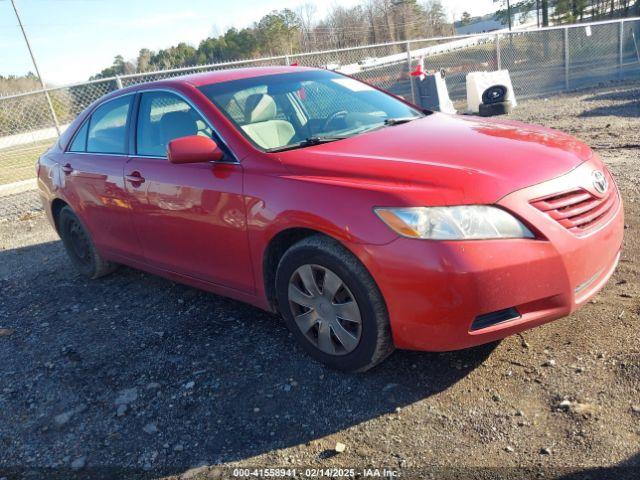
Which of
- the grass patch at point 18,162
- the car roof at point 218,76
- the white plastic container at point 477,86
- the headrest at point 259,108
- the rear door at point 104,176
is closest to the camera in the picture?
the headrest at point 259,108

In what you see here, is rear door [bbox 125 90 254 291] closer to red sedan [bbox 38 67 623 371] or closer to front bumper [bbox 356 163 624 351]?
red sedan [bbox 38 67 623 371]

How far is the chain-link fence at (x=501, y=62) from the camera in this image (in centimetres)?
1355

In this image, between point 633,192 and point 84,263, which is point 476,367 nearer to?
point 633,192

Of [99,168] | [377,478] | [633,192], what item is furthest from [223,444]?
[633,192]

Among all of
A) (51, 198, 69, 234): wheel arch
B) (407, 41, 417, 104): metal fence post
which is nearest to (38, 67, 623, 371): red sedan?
(51, 198, 69, 234): wheel arch

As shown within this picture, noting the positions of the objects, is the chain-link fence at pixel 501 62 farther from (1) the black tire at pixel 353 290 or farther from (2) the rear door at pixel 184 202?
(1) the black tire at pixel 353 290

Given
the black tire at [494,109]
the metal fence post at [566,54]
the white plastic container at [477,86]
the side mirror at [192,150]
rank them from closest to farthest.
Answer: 1. the side mirror at [192,150]
2. the black tire at [494,109]
3. the white plastic container at [477,86]
4. the metal fence post at [566,54]

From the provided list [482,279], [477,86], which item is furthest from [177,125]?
[477,86]

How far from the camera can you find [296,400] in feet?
9.86

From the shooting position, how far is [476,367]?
3055mm

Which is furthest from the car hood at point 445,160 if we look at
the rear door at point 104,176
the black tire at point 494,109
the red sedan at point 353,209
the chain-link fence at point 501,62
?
the chain-link fence at point 501,62

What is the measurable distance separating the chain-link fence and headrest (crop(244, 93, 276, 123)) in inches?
363

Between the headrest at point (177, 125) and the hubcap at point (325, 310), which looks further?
the headrest at point (177, 125)

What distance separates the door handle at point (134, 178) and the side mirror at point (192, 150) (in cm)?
74
